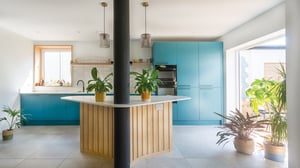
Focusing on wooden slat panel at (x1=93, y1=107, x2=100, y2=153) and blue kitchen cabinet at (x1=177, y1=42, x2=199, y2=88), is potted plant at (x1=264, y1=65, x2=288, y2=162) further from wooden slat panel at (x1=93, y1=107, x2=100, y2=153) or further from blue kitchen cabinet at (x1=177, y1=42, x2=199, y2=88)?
wooden slat panel at (x1=93, y1=107, x2=100, y2=153)

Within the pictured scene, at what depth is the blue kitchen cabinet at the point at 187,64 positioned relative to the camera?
5012 millimetres

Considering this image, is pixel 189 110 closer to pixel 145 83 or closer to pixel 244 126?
pixel 244 126

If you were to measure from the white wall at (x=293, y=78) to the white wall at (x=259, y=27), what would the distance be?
84 centimetres

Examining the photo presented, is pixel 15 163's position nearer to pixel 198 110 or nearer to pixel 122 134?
pixel 122 134

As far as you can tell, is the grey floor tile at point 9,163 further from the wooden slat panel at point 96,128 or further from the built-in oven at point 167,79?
the built-in oven at point 167,79

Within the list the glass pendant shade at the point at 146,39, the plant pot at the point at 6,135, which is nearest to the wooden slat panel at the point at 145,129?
the glass pendant shade at the point at 146,39

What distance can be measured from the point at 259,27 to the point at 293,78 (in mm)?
1698

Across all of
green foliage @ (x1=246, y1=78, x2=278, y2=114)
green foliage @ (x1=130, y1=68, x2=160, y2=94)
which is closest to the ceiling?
green foliage @ (x1=130, y1=68, x2=160, y2=94)

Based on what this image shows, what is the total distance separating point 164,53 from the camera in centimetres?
500

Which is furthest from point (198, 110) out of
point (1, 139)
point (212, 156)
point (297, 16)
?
point (1, 139)

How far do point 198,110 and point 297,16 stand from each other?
329cm

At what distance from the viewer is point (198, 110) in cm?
501

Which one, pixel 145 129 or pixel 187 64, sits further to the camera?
pixel 187 64

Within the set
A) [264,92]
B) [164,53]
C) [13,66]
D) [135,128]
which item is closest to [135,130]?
[135,128]
